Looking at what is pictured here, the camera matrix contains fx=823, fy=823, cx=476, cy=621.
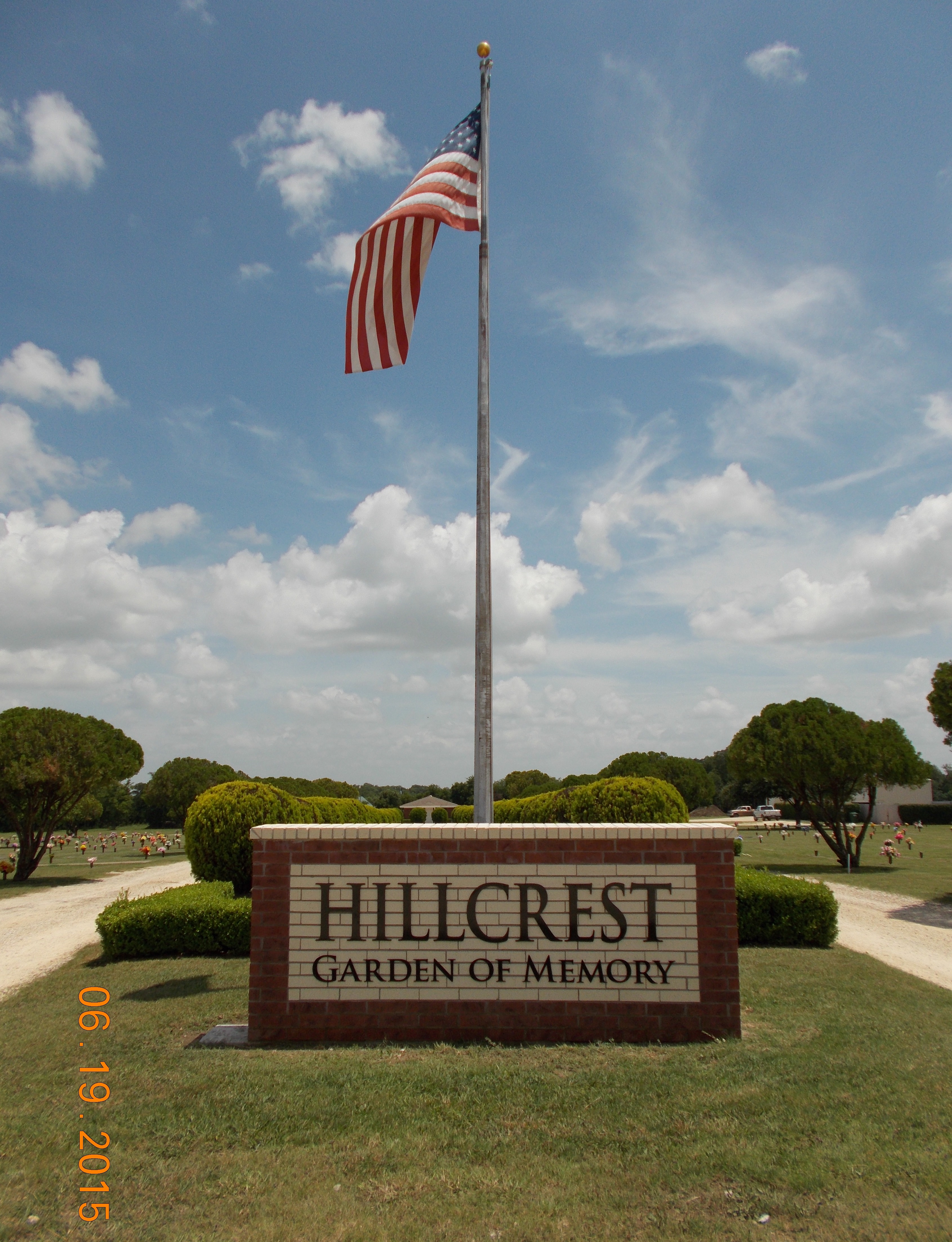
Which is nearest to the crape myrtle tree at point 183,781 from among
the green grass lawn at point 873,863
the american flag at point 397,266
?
the green grass lawn at point 873,863

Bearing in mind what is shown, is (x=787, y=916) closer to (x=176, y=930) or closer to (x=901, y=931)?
(x=901, y=931)

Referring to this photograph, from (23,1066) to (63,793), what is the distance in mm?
20676

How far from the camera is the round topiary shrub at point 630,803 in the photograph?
567 inches

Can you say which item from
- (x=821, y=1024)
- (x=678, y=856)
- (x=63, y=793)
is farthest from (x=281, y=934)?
(x=63, y=793)

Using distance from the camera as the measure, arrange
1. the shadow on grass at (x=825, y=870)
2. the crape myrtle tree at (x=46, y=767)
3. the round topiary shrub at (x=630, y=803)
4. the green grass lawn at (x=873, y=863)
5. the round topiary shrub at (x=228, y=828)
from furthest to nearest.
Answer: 1. the shadow on grass at (x=825, y=870)
2. the crape myrtle tree at (x=46, y=767)
3. the green grass lawn at (x=873, y=863)
4. the round topiary shrub at (x=228, y=828)
5. the round topiary shrub at (x=630, y=803)

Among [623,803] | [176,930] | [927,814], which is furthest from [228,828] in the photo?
[927,814]

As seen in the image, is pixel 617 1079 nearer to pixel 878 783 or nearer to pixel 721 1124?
pixel 721 1124

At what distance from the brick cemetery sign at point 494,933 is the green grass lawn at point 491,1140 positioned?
31cm

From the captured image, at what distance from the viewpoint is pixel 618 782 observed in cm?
1497

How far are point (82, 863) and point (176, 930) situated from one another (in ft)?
83.8

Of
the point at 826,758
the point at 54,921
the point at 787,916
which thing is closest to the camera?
the point at 787,916

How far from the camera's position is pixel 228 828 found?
48.7 ft

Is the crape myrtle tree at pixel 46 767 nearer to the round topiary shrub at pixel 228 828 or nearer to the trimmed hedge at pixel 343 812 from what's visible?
the trimmed hedge at pixel 343 812

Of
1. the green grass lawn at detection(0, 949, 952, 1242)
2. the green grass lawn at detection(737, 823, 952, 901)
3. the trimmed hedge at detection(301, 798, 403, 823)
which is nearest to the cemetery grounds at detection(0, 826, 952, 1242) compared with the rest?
the green grass lawn at detection(0, 949, 952, 1242)
